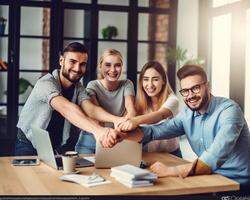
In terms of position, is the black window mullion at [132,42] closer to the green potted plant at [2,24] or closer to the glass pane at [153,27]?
the glass pane at [153,27]

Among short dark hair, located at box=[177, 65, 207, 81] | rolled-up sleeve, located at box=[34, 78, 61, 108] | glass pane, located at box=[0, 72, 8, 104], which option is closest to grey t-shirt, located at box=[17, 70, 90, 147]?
rolled-up sleeve, located at box=[34, 78, 61, 108]

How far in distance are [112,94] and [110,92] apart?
0.01m

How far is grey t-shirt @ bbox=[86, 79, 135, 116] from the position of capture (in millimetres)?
1854

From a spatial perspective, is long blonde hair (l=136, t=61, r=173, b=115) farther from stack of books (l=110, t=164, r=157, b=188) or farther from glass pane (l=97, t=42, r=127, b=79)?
stack of books (l=110, t=164, r=157, b=188)

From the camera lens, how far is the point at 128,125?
1712 mm

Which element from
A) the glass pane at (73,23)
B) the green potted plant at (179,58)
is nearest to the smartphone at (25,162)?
the glass pane at (73,23)

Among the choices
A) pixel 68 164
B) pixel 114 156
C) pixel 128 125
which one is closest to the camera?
pixel 68 164

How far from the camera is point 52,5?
1.91m

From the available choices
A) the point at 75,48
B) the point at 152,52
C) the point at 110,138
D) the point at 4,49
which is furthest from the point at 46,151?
the point at 152,52

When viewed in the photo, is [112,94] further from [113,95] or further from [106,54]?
[106,54]

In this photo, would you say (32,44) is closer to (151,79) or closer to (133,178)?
(151,79)

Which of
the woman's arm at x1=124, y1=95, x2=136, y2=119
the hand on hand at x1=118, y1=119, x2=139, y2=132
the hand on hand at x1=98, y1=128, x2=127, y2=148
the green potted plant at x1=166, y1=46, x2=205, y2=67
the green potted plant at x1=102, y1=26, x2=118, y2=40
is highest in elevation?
the green potted plant at x1=102, y1=26, x2=118, y2=40

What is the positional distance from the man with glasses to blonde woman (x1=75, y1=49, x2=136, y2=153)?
154mm

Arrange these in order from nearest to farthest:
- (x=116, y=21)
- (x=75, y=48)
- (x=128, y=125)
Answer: (x=128, y=125) < (x=75, y=48) < (x=116, y=21)
